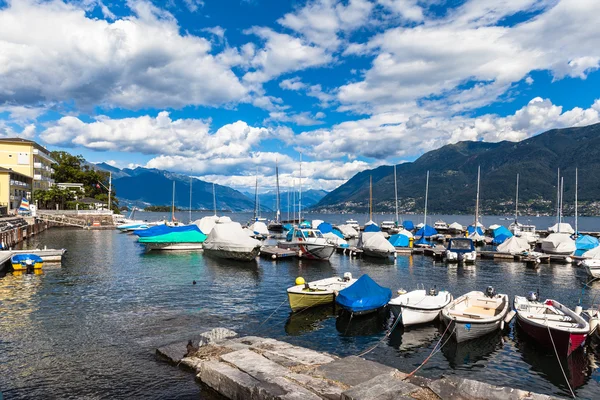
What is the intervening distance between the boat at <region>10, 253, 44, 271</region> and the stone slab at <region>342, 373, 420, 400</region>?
38766mm

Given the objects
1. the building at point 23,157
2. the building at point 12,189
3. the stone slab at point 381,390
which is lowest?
the stone slab at point 381,390

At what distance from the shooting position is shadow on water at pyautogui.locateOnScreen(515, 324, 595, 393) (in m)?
17.2

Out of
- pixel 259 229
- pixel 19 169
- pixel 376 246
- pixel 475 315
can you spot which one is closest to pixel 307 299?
pixel 475 315

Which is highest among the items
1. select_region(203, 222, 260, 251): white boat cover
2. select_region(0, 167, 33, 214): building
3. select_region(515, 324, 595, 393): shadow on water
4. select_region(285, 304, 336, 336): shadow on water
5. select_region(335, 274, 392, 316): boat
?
select_region(0, 167, 33, 214): building

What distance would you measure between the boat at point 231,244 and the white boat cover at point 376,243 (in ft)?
53.1

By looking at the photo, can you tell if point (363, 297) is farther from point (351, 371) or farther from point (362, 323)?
point (351, 371)

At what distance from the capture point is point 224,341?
1795 centimetres

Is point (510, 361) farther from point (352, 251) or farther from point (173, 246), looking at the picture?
point (173, 246)

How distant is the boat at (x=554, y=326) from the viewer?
1912cm

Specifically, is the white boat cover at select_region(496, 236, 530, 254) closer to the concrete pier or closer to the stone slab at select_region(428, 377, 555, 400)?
the concrete pier

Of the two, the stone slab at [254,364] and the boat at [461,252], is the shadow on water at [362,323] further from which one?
the boat at [461,252]

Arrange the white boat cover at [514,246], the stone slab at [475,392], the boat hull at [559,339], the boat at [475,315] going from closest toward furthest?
1. the stone slab at [475,392]
2. the boat hull at [559,339]
3. the boat at [475,315]
4. the white boat cover at [514,246]

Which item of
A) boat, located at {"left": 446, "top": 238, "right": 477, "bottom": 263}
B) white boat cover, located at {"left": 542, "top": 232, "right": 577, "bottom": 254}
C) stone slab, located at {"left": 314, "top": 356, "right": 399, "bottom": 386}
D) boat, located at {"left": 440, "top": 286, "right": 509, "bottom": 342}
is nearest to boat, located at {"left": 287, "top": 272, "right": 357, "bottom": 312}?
boat, located at {"left": 440, "top": 286, "right": 509, "bottom": 342}

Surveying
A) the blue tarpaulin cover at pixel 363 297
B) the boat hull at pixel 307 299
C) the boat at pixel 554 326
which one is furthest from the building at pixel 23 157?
the boat at pixel 554 326
